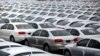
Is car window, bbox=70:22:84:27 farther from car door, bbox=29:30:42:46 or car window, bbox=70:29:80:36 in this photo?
car door, bbox=29:30:42:46

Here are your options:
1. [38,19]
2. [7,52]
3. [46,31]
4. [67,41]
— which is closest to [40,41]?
[46,31]

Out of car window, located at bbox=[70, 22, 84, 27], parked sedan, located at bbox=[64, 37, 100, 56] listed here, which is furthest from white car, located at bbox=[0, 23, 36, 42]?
car window, located at bbox=[70, 22, 84, 27]

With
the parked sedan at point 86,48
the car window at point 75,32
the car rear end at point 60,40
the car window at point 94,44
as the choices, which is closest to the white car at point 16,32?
the car window at point 75,32

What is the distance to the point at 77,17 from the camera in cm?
3139

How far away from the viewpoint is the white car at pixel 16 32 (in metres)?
18.8

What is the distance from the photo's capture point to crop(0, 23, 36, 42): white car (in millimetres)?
18828

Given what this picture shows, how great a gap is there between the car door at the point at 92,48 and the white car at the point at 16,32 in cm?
628

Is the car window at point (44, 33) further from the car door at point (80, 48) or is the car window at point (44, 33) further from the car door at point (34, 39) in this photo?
the car door at point (80, 48)

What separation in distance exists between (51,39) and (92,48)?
3.72 meters

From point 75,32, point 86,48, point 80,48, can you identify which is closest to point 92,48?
point 86,48

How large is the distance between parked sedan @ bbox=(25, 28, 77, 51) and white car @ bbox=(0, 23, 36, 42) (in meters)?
1.38

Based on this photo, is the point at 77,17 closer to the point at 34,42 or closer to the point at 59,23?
the point at 59,23

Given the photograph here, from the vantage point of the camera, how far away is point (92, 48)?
1195cm

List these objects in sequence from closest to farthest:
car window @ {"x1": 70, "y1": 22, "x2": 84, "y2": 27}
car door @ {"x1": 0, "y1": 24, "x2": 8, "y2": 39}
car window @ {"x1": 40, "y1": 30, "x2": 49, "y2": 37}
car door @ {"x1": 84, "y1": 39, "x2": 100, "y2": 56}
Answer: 1. car door @ {"x1": 84, "y1": 39, "x2": 100, "y2": 56}
2. car window @ {"x1": 40, "y1": 30, "x2": 49, "y2": 37}
3. car door @ {"x1": 0, "y1": 24, "x2": 8, "y2": 39}
4. car window @ {"x1": 70, "y1": 22, "x2": 84, "y2": 27}
